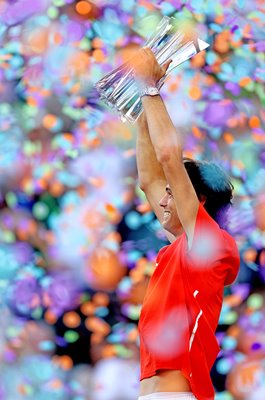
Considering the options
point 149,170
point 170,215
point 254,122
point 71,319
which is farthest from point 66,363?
point 170,215

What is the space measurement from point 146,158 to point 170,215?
217 millimetres

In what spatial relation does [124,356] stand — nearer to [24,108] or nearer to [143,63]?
[24,108]

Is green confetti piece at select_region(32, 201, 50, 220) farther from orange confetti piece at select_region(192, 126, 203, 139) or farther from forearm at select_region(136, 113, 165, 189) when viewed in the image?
forearm at select_region(136, 113, 165, 189)

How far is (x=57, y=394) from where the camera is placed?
263 centimetres

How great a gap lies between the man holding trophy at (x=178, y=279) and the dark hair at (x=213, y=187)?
0.11 ft

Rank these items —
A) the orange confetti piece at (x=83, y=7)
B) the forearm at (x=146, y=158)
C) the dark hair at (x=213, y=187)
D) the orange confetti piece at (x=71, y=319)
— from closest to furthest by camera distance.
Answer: the dark hair at (x=213, y=187)
the forearm at (x=146, y=158)
the orange confetti piece at (x=71, y=319)
the orange confetti piece at (x=83, y=7)

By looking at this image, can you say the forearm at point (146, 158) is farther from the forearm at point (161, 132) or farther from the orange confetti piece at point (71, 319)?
the orange confetti piece at point (71, 319)

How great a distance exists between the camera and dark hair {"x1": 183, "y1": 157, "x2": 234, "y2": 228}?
1605 mm

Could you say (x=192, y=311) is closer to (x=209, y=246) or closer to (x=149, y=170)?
(x=209, y=246)

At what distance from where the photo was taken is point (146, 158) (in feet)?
5.98

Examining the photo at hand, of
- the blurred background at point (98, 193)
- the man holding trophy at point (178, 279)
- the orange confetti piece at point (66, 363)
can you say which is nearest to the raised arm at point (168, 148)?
the man holding trophy at point (178, 279)

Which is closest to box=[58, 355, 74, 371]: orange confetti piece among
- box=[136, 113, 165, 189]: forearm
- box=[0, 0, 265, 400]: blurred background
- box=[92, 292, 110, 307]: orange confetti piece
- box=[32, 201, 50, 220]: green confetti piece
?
box=[0, 0, 265, 400]: blurred background

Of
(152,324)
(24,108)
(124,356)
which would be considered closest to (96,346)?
(124,356)

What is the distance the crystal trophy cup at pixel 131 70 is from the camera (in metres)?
1.55
